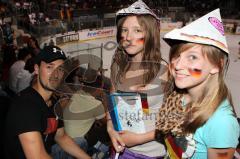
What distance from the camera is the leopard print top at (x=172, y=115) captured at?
178 centimetres

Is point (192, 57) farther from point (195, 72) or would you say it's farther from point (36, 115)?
point (36, 115)

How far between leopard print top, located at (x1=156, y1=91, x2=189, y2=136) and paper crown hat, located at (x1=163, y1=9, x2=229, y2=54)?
0.42 meters

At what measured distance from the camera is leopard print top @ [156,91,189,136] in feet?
5.84

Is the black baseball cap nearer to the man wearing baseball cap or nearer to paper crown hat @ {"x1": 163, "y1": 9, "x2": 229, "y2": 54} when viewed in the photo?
the man wearing baseball cap

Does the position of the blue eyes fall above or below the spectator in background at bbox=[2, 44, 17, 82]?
above

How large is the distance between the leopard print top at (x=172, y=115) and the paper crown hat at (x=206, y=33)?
42cm

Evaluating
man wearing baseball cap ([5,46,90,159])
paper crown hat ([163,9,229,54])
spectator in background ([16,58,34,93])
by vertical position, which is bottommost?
spectator in background ([16,58,34,93])

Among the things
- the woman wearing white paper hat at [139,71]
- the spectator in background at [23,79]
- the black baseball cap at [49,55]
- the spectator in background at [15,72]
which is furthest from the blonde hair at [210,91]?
the spectator in background at [15,72]

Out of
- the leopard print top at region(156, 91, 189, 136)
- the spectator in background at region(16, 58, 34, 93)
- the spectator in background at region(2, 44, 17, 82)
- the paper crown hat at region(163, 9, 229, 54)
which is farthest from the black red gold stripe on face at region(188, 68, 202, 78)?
the spectator in background at region(2, 44, 17, 82)

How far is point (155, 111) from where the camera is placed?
201 centimetres

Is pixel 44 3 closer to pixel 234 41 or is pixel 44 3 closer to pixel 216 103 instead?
pixel 234 41

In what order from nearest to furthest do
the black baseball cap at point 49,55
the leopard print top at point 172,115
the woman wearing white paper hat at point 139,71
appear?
the leopard print top at point 172,115
the woman wearing white paper hat at point 139,71
the black baseball cap at point 49,55

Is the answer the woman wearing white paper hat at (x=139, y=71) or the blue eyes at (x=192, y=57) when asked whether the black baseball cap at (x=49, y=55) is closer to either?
the woman wearing white paper hat at (x=139, y=71)

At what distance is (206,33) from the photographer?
1.53 m
